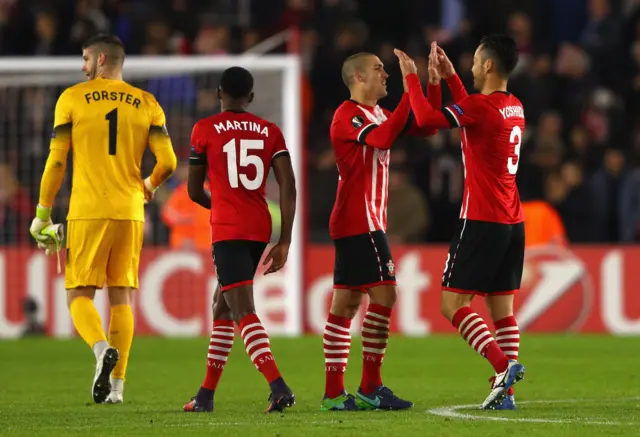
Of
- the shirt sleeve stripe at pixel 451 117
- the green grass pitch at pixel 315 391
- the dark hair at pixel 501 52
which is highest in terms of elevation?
the dark hair at pixel 501 52

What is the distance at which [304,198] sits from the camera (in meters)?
16.8

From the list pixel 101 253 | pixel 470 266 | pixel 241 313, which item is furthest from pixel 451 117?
pixel 101 253

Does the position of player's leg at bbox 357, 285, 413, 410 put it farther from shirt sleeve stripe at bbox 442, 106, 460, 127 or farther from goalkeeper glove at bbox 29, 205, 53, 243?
goalkeeper glove at bbox 29, 205, 53, 243

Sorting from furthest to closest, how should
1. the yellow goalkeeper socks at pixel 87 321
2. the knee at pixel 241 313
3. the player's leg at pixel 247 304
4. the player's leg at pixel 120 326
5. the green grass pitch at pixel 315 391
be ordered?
the player's leg at pixel 120 326, the yellow goalkeeper socks at pixel 87 321, the knee at pixel 241 313, the player's leg at pixel 247 304, the green grass pitch at pixel 315 391

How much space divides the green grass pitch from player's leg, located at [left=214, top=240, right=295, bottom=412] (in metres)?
0.16

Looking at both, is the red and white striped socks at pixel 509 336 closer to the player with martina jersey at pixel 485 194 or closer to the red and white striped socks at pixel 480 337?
the player with martina jersey at pixel 485 194

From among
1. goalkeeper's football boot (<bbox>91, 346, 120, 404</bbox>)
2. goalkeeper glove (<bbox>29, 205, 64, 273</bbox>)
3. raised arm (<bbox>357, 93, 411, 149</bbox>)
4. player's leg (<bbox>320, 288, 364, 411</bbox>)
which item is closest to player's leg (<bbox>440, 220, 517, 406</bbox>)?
player's leg (<bbox>320, 288, 364, 411</bbox>)

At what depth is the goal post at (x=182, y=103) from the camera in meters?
16.1

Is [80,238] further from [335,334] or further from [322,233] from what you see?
[322,233]

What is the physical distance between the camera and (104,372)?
864cm

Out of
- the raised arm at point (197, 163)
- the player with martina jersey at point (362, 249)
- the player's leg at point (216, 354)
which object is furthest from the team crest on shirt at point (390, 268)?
the raised arm at point (197, 163)

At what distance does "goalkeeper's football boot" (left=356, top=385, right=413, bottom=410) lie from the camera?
8312mm

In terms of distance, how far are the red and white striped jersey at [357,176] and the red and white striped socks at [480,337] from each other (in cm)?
67

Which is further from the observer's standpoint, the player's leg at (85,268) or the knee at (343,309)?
the player's leg at (85,268)
